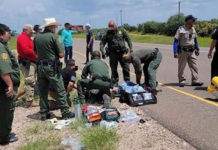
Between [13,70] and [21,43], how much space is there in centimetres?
319

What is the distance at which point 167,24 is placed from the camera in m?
61.8

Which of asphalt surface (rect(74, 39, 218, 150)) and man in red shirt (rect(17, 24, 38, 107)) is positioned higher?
man in red shirt (rect(17, 24, 38, 107))

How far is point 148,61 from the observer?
30.4 feet

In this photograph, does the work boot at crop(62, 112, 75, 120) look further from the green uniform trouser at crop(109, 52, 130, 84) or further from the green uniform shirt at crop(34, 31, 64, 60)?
the green uniform trouser at crop(109, 52, 130, 84)

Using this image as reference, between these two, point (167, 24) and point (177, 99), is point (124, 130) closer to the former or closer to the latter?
point (177, 99)

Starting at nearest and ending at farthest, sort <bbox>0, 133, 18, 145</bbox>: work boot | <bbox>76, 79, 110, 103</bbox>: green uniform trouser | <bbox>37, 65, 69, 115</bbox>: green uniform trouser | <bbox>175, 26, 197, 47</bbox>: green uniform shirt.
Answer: <bbox>0, 133, 18, 145</bbox>: work boot
<bbox>37, 65, 69, 115</bbox>: green uniform trouser
<bbox>76, 79, 110, 103</bbox>: green uniform trouser
<bbox>175, 26, 197, 47</bbox>: green uniform shirt

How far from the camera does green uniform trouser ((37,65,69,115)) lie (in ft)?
22.4

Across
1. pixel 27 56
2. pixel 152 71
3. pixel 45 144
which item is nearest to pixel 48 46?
pixel 45 144

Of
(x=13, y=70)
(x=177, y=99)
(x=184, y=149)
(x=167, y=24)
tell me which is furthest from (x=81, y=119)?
(x=167, y=24)

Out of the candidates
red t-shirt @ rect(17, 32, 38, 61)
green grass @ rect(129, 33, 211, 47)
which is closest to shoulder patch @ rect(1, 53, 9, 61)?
red t-shirt @ rect(17, 32, 38, 61)

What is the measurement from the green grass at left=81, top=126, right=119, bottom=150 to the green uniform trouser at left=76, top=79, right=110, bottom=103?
2.37 m

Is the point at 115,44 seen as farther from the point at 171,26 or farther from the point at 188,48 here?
the point at 171,26

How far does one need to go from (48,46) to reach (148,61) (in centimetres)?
335

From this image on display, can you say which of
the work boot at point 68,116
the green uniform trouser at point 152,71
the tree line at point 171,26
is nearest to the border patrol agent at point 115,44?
the green uniform trouser at point 152,71
